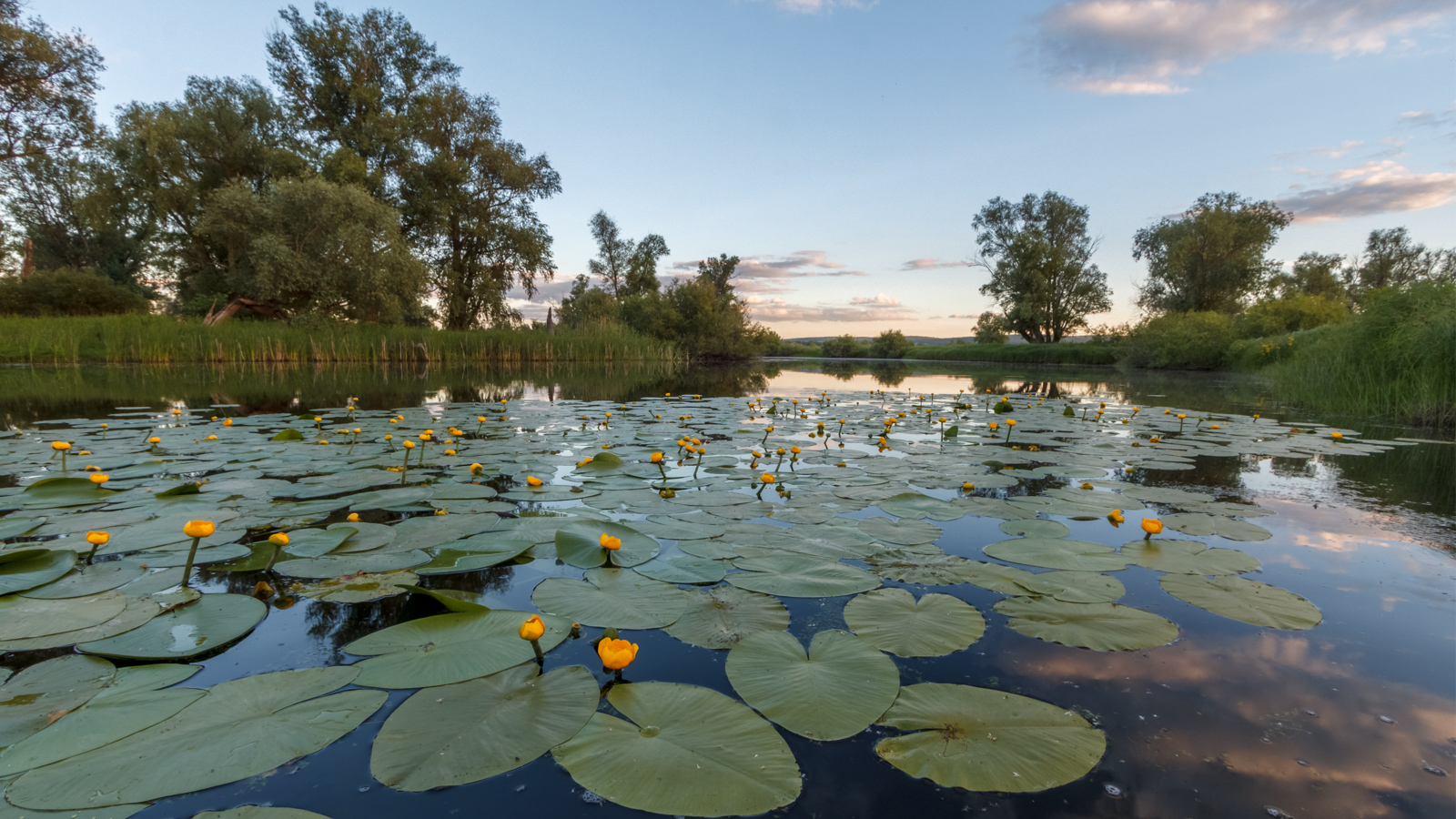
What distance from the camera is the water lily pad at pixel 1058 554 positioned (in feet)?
6.47

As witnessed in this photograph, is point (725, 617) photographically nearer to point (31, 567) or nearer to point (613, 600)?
point (613, 600)

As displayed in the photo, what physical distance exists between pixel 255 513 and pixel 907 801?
2753 millimetres

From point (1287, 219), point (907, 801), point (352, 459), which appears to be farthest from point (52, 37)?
point (1287, 219)

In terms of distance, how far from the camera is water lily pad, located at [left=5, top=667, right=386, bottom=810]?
35.2 inches

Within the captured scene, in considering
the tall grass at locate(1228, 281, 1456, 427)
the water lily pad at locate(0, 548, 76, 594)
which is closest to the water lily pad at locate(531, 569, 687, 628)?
the water lily pad at locate(0, 548, 76, 594)

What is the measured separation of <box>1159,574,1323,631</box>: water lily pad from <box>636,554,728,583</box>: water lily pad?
1.46 m

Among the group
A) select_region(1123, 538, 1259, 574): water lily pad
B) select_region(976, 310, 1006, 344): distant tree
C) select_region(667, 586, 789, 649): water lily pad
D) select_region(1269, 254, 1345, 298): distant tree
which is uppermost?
select_region(1269, 254, 1345, 298): distant tree

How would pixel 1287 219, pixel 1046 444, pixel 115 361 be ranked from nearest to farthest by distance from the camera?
pixel 1046 444 → pixel 115 361 → pixel 1287 219

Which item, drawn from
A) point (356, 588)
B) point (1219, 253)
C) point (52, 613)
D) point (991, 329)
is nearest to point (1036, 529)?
point (356, 588)

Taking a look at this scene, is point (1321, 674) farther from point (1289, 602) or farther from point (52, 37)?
point (52, 37)

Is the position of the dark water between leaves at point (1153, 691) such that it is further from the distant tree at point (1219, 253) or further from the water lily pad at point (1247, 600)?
the distant tree at point (1219, 253)

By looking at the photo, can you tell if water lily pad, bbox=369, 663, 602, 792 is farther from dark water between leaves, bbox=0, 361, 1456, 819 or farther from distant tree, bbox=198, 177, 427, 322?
distant tree, bbox=198, 177, 427, 322

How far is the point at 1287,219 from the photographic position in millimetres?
24906

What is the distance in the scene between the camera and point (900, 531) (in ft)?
7.71
